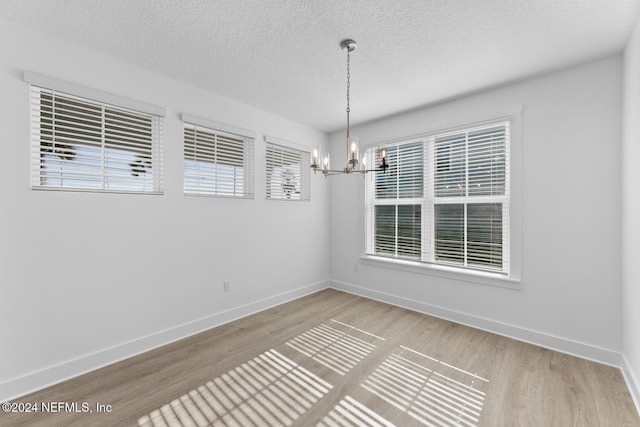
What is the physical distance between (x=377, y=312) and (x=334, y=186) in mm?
2113

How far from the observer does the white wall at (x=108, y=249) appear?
1938 millimetres

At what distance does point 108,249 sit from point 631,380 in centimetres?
431

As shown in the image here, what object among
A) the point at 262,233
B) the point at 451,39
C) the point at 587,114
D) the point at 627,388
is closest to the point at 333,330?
the point at 262,233

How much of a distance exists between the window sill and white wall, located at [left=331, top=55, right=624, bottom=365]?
63 mm

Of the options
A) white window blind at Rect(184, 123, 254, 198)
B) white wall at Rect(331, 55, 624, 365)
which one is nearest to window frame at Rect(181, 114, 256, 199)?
white window blind at Rect(184, 123, 254, 198)

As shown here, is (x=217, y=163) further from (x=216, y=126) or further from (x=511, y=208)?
(x=511, y=208)

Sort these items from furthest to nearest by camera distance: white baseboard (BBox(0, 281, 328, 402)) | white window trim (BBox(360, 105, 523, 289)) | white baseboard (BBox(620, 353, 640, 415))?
white window trim (BBox(360, 105, 523, 289)), white baseboard (BBox(0, 281, 328, 402)), white baseboard (BBox(620, 353, 640, 415))

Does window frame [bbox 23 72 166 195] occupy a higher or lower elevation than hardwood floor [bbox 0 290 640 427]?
higher

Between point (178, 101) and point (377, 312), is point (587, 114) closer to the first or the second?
point (377, 312)

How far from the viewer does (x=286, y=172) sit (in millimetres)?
3953

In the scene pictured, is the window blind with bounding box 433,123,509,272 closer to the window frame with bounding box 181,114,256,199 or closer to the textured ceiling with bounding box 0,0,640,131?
the textured ceiling with bounding box 0,0,640,131

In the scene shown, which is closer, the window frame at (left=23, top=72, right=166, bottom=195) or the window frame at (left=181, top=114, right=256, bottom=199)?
the window frame at (left=23, top=72, right=166, bottom=195)

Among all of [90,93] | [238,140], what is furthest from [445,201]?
[90,93]

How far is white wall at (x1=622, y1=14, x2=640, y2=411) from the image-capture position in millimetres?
1859
